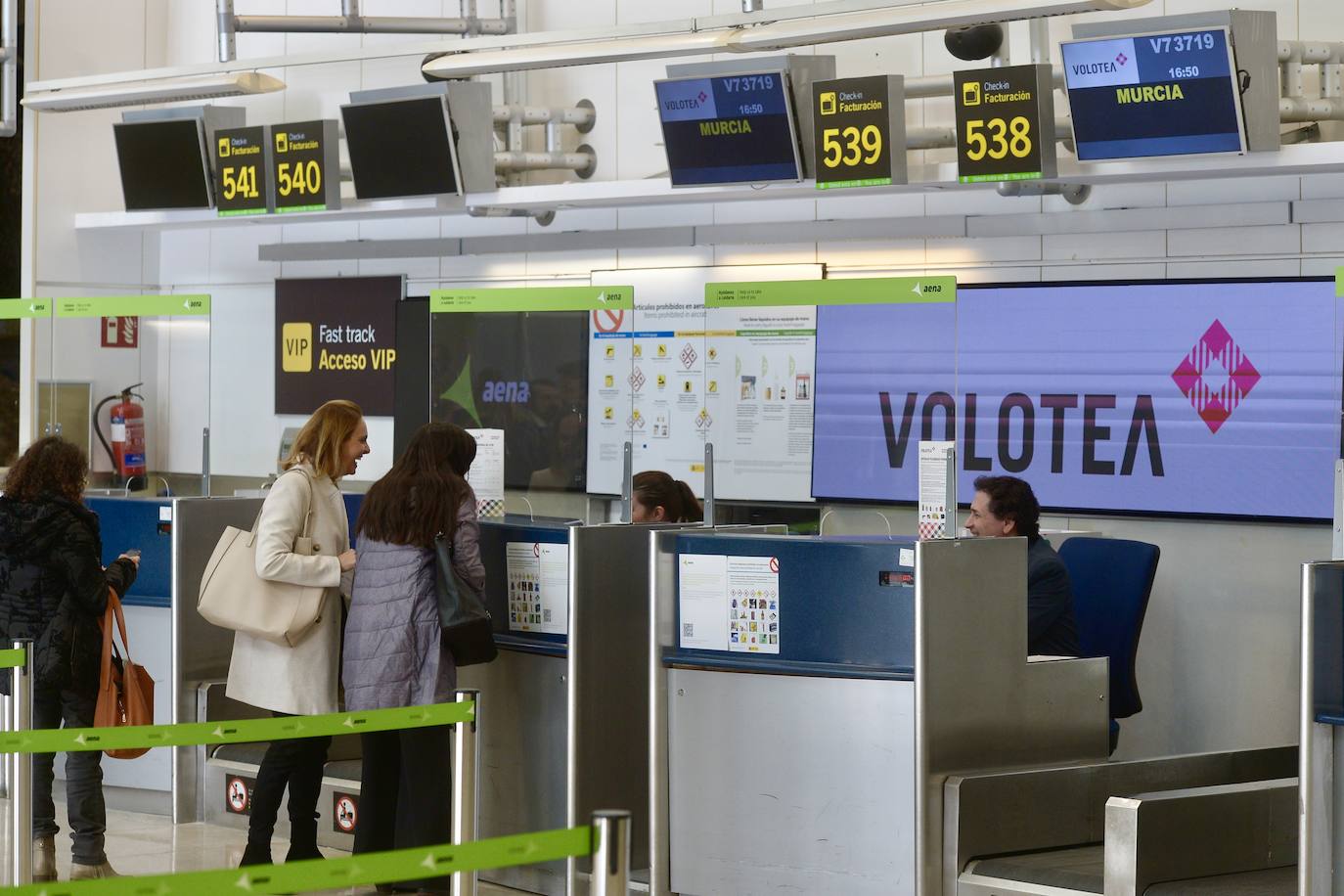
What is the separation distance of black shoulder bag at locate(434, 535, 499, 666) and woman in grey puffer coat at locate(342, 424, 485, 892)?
0.10 feet

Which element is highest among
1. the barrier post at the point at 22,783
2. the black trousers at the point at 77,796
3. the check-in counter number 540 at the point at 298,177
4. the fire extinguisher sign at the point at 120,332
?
the check-in counter number 540 at the point at 298,177

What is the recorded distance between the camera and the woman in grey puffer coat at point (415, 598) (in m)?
4.86

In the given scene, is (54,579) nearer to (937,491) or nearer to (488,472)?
(488,472)

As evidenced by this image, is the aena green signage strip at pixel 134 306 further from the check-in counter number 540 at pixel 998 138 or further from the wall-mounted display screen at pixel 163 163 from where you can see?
the check-in counter number 540 at pixel 998 138

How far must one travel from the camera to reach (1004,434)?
6863 millimetres

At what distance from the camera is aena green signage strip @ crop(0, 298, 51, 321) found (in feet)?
23.8

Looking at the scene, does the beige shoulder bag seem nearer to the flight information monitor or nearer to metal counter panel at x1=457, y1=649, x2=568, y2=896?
metal counter panel at x1=457, y1=649, x2=568, y2=896

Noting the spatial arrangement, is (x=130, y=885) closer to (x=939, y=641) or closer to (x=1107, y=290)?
(x=939, y=641)

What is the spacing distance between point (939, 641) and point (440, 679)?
1390 millimetres

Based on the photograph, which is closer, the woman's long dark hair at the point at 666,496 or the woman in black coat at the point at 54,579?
the woman in black coat at the point at 54,579

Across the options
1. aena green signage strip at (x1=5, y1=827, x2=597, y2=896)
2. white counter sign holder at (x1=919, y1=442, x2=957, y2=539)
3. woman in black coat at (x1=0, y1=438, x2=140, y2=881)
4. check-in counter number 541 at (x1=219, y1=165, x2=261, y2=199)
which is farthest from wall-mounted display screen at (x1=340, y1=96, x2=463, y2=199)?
aena green signage strip at (x1=5, y1=827, x2=597, y2=896)

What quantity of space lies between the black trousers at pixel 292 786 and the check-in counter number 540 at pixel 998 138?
9.75 ft

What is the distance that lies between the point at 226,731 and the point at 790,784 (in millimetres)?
1693

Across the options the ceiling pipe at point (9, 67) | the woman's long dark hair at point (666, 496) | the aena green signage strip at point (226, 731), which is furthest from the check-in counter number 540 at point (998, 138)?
the ceiling pipe at point (9, 67)
